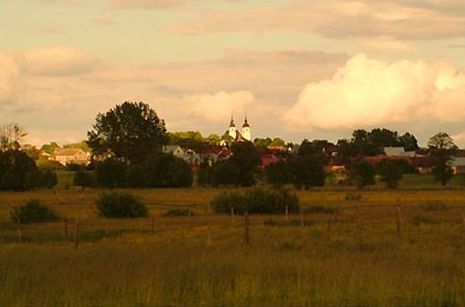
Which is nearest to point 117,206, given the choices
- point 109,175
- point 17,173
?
point 17,173

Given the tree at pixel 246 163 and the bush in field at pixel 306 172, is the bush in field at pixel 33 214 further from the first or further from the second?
the tree at pixel 246 163

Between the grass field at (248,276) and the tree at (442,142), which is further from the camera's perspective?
the tree at (442,142)

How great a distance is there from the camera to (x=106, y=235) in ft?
117

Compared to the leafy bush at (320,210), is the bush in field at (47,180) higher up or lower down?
higher up

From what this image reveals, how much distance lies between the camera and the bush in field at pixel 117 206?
53.1 m

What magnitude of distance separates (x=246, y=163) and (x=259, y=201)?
53.8 meters

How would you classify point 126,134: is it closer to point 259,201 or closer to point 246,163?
point 246,163

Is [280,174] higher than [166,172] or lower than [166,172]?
lower

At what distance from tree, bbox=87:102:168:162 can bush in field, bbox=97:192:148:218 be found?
274ft

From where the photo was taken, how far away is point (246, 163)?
112 meters

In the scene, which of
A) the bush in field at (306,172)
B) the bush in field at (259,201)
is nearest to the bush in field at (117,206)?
the bush in field at (259,201)

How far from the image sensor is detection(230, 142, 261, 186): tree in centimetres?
11138

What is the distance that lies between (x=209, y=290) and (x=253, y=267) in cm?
277

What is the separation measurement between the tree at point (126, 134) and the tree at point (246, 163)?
27.5 metres
